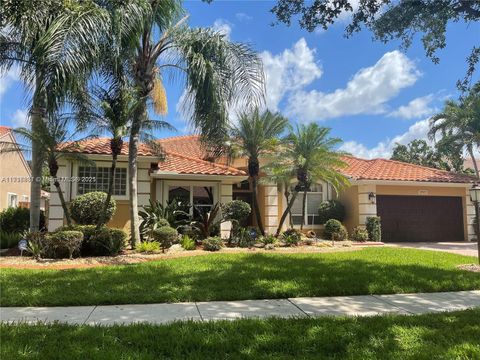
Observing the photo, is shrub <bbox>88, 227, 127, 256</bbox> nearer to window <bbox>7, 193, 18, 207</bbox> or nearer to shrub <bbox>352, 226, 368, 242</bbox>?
shrub <bbox>352, 226, 368, 242</bbox>

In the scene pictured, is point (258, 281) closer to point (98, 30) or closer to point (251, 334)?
point (251, 334)

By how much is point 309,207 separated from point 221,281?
528 inches

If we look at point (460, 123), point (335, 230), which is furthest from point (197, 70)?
point (460, 123)

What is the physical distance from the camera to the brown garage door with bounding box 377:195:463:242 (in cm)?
2020

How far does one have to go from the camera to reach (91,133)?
495 inches

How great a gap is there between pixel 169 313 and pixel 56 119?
331 inches

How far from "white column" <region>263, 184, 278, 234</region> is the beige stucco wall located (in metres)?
14.4

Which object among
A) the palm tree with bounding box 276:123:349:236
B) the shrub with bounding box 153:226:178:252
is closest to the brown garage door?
the palm tree with bounding box 276:123:349:236

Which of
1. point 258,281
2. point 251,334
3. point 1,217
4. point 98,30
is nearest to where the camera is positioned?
point 251,334

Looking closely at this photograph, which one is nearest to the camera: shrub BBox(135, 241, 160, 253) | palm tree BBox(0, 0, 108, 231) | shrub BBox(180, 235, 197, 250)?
palm tree BBox(0, 0, 108, 231)

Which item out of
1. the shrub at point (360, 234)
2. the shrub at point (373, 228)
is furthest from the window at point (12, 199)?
the shrub at point (373, 228)

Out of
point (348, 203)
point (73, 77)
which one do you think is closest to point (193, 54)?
point (73, 77)

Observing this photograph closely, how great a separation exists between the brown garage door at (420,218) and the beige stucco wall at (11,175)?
2044 cm

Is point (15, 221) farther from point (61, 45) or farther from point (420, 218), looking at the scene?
point (420, 218)
